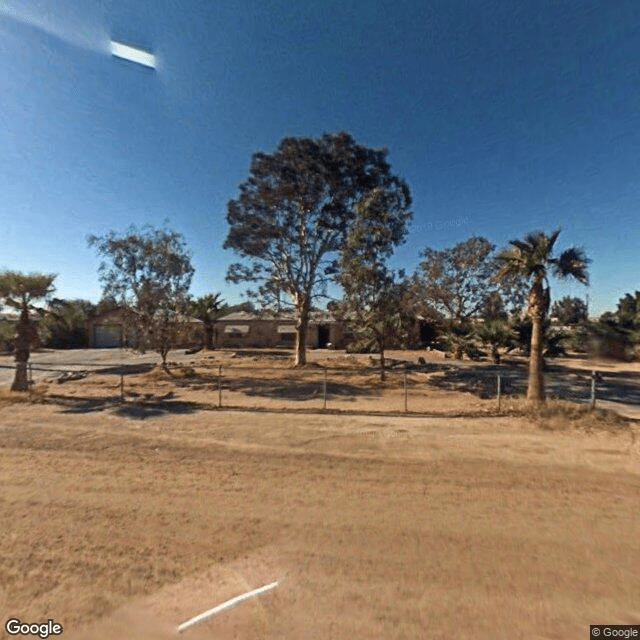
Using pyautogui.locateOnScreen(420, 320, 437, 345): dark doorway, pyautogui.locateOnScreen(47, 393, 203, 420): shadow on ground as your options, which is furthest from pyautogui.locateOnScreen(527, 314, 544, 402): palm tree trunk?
pyautogui.locateOnScreen(420, 320, 437, 345): dark doorway

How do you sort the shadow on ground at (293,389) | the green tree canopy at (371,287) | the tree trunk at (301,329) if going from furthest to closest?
the tree trunk at (301,329) < the green tree canopy at (371,287) < the shadow on ground at (293,389)

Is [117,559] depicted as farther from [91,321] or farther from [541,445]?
[91,321]

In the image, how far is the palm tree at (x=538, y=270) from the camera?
10461mm

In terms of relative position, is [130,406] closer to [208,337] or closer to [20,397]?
[20,397]

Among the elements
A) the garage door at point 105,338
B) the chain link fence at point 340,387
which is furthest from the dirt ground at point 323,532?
the garage door at point 105,338

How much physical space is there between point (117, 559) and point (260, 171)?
21032 mm

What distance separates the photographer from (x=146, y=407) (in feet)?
35.0

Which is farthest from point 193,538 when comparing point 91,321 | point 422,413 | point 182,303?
point 91,321

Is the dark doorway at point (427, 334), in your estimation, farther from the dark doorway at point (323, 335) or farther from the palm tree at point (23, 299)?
the palm tree at point (23, 299)

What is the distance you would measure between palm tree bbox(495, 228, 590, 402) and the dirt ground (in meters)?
3.23

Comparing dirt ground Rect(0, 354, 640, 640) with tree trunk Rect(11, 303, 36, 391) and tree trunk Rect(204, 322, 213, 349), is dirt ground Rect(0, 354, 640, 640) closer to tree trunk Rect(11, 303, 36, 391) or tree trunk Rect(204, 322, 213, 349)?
tree trunk Rect(11, 303, 36, 391)

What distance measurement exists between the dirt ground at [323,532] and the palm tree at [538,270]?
3227mm

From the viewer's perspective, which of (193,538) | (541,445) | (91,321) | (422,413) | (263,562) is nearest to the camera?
(263,562)

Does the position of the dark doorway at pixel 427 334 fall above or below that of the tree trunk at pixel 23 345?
above
